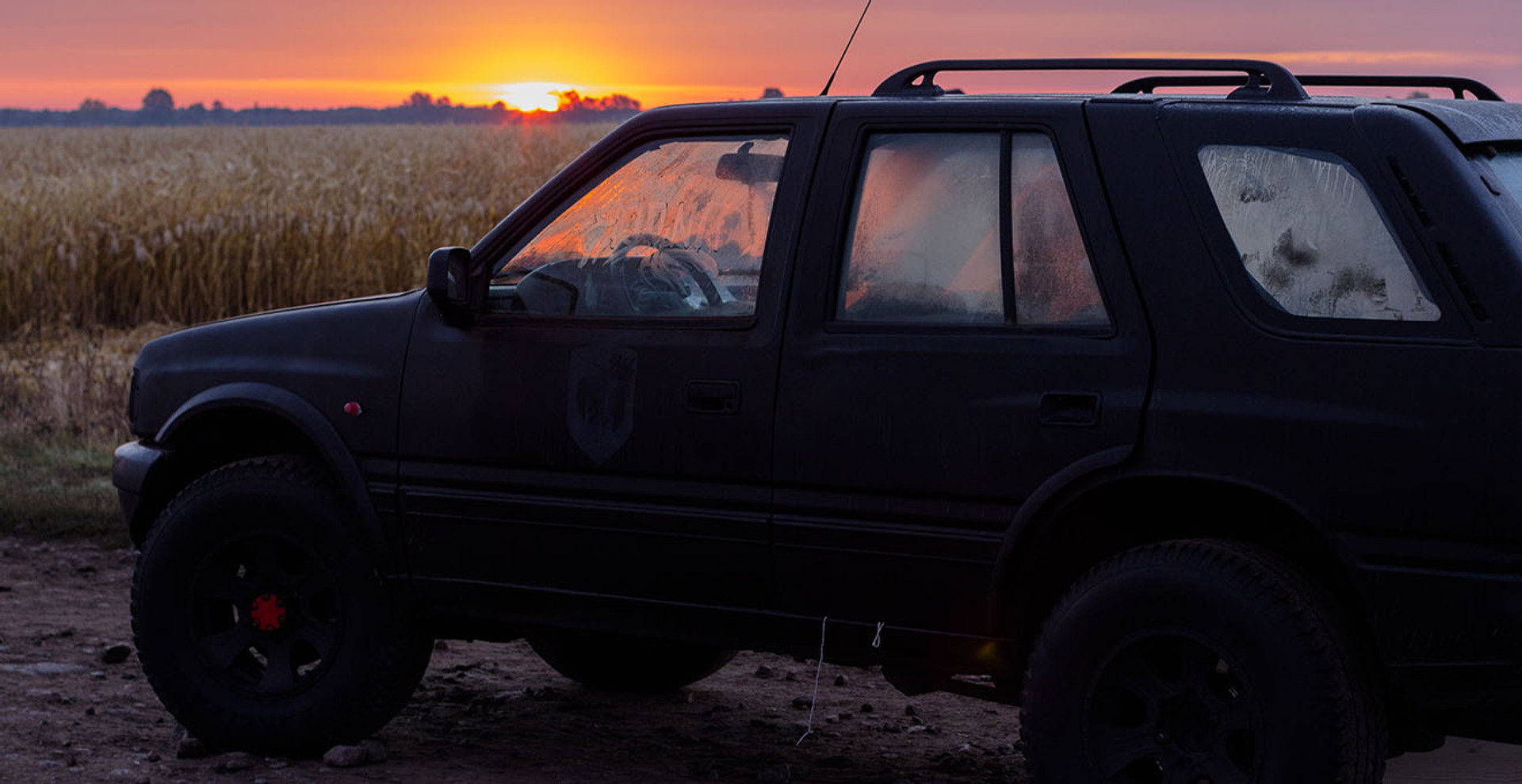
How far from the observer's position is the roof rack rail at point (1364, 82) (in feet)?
16.7

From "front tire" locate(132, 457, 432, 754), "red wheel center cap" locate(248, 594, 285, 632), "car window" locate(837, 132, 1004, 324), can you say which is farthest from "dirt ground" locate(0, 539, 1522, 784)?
"car window" locate(837, 132, 1004, 324)

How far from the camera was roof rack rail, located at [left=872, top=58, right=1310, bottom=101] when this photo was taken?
4.65 m

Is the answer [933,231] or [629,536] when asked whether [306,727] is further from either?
[933,231]

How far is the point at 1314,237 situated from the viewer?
4363mm

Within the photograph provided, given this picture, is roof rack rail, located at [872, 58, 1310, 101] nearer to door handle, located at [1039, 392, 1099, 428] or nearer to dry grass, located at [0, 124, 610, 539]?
door handle, located at [1039, 392, 1099, 428]

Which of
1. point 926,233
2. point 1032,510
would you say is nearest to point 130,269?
point 926,233

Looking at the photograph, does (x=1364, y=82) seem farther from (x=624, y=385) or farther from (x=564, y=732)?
(x=564, y=732)

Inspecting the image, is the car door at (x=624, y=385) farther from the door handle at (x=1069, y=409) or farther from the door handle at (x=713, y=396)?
the door handle at (x=1069, y=409)

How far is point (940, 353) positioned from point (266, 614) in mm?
2287

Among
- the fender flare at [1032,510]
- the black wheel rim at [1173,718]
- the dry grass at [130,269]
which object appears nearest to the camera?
the black wheel rim at [1173,718]

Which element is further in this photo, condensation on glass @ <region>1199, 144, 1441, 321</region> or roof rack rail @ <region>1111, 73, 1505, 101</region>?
roof rack rail @ <region>1111, 73, 1505, 101</region>

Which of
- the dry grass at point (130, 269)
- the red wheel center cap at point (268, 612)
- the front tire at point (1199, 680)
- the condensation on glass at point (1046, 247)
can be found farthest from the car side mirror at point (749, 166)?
the dry grass at point (130, 269)

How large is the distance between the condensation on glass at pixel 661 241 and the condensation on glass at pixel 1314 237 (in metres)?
1.19

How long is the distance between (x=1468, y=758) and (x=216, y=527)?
12.6 feet
